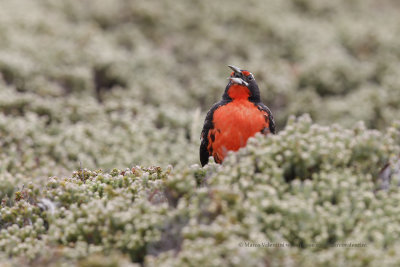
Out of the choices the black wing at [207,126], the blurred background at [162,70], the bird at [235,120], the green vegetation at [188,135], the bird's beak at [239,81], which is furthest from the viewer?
the blurred background at [162,70]

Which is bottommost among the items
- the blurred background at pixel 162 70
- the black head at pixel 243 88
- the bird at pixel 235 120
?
the bird at pixel 235 120

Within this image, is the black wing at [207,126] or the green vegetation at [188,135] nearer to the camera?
the green vegetation at [188,135]

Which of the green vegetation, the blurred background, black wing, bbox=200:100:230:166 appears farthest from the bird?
the blurred background

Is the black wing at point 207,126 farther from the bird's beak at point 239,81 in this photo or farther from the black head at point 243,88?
the bird's beak at point 239,81

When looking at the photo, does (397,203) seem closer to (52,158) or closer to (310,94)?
(52,158)

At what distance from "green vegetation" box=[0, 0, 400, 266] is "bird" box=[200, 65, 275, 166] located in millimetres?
716

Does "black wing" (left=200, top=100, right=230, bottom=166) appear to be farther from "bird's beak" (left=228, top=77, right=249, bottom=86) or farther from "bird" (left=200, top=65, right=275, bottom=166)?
"bird's beak" (left=228, top=77, right=249, bottom=86)

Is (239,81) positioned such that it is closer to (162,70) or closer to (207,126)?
(207,126)

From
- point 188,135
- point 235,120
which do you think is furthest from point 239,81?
point 188,135

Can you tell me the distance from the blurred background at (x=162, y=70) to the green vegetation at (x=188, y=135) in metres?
0.05

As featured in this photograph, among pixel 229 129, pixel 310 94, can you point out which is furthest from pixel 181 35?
pixel 229 129

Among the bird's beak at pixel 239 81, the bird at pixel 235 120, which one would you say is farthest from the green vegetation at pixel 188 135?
the bird's beak at pixel 239 81

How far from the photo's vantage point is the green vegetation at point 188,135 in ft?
11.5

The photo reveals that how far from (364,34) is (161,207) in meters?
14.0
